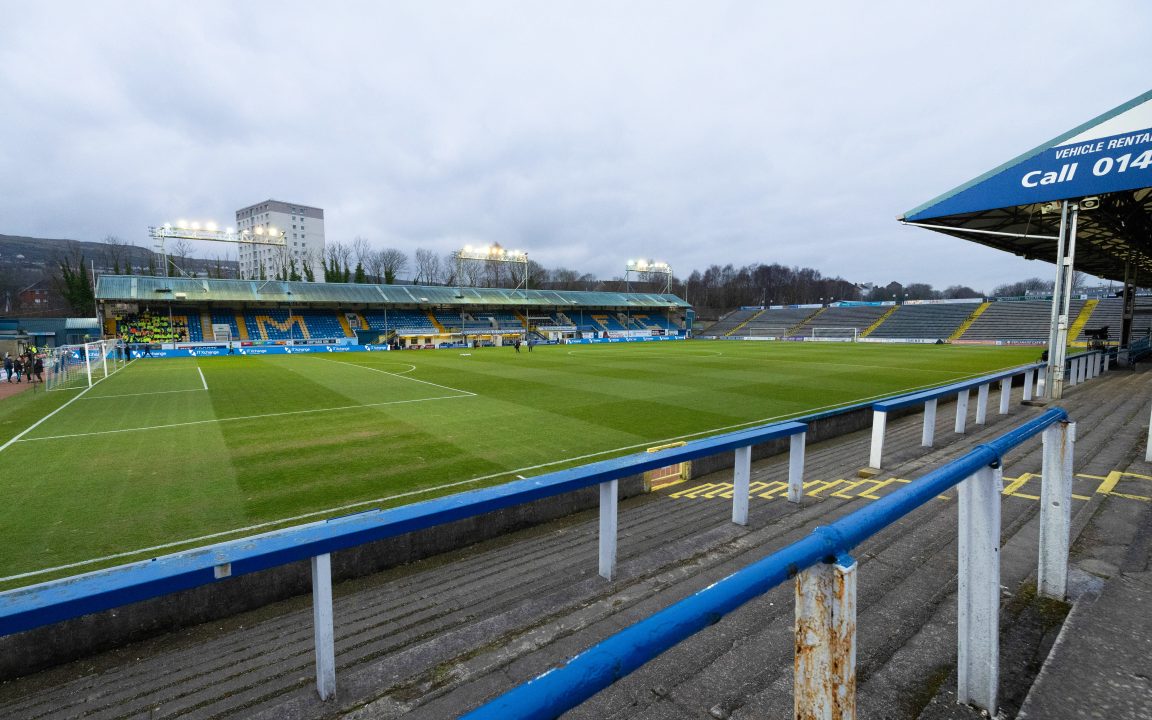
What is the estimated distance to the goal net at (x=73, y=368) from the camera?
2039 centimetres

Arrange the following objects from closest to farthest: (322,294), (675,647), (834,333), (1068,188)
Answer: (675,647) → (1068,188) → (322,294) → (834,333)

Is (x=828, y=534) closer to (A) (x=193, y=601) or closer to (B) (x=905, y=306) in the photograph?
(A) (x=193, y=601)

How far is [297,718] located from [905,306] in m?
78.4

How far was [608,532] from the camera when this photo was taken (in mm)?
3736

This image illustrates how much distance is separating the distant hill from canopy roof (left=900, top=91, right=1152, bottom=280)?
100359 mm

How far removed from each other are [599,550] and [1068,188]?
14.5 metres

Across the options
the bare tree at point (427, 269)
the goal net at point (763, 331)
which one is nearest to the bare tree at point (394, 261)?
the bare tree at point (427, 269)

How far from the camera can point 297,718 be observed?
2.55 metres

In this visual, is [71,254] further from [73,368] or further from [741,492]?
[741,492]

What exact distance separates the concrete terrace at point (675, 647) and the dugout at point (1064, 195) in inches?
373

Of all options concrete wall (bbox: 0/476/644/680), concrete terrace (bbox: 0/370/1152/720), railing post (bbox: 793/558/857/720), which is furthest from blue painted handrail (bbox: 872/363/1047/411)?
railing post (bbox: 793/558/857/720)

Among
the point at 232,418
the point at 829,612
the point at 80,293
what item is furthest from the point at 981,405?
the point at 80,293

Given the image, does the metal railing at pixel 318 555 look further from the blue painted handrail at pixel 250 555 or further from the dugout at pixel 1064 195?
the dugout at pixel 1064 195

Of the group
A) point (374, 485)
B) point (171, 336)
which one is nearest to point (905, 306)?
point (374, 485)
